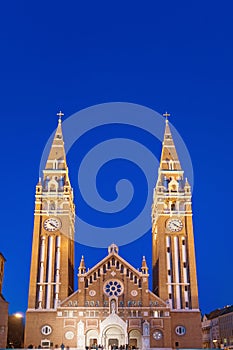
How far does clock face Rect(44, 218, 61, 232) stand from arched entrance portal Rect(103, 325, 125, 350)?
16.8 metres

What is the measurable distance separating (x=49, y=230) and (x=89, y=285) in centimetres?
1050

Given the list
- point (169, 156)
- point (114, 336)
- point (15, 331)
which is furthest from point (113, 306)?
point (15, 331)

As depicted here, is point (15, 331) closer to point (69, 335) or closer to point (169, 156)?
point (69, 335)

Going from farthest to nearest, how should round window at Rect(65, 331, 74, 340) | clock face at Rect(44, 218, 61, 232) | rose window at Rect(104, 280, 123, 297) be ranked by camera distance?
clock face at Rect(44, 218, 61, 232) → rose window at Rect(104, 280, 123, 297) → round window at Rect(65, 331, 74, 340)

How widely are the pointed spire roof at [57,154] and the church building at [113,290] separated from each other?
4.21 meters

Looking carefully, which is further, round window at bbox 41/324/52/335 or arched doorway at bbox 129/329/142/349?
arched doorway at bbox 129/329/142/349

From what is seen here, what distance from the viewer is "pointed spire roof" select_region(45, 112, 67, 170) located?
7856cm

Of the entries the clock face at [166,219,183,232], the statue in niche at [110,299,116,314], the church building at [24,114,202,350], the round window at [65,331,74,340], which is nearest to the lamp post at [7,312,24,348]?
the church building at [24,114,202,350]

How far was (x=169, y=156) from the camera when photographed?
7988 cm

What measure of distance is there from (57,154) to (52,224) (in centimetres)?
1304

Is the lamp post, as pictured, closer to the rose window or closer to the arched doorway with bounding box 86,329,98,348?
the arched doorway with bounding box 86,329,98,348

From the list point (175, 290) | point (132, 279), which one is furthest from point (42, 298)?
point (175, 290)

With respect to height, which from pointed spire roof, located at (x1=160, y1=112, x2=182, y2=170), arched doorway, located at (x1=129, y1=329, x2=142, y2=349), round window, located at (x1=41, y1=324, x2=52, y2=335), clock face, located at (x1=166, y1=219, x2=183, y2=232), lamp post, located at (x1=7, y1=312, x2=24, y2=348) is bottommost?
arched doorway, located at (x1=129, y1=329, x2=142, y2=349)

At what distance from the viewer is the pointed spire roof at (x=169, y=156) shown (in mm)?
78938
